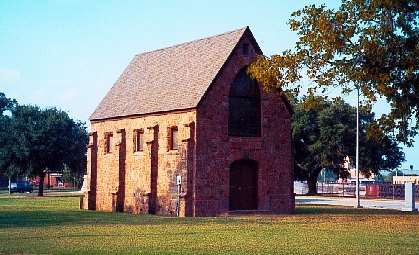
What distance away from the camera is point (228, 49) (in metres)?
38.8

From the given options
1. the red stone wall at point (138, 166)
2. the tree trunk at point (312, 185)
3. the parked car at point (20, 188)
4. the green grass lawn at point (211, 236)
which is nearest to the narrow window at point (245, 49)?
the red stone wall at point (138, 166)

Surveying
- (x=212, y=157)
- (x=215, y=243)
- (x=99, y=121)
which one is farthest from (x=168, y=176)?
(x=215, y=243)

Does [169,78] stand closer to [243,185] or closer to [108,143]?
[108,143]

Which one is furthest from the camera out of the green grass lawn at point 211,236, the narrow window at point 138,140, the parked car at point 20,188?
the parked car at point 20,188

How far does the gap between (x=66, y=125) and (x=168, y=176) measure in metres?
36.0

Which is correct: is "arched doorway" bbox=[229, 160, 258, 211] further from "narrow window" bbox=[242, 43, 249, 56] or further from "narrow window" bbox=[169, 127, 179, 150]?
"narrow window" bbox=[242, 43, 249, 56]

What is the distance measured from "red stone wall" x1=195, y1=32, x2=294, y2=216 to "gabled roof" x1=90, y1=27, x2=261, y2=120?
86cm

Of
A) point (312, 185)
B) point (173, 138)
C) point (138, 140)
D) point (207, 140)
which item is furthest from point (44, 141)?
point (207, 140)

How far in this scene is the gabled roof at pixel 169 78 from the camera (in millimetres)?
38688

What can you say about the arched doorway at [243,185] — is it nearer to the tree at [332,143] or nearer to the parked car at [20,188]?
the tree at [332,143]

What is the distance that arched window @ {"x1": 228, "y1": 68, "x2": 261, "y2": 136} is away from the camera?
126 ft

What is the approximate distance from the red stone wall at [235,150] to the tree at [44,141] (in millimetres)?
36377

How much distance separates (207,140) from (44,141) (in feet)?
122

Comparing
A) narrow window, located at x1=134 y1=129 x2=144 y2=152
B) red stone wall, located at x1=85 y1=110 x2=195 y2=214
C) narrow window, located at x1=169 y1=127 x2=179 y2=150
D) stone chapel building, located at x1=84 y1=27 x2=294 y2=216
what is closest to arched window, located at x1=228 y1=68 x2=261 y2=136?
stone chapel building, located at x1=84 y1=27 x2=294 y2=216
